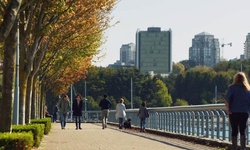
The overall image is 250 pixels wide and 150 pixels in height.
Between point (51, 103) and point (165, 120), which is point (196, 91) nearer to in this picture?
point (51, 103)

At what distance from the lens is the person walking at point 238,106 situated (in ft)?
50.7

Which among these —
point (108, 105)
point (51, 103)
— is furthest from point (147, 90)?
point (108, 105)

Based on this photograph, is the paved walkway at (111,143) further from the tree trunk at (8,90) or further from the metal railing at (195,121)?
the tree trunk at (8,90)

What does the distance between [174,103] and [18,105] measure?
11122 centimetres

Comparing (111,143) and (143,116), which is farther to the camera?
(143,116)

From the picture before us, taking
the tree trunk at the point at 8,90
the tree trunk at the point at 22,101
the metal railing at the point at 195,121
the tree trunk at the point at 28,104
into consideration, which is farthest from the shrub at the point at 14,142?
the tree trunk at the point at 28,104

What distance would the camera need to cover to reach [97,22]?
3008 cm

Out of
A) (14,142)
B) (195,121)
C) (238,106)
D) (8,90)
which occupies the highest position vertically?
(8,90)

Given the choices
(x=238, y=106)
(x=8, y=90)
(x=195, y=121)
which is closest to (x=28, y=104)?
(x=195, y=121)

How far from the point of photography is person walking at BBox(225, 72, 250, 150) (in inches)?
608

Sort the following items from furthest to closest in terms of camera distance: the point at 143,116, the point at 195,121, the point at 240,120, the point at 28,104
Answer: the point at 143,116 → the point at 28,104 → the point at 195,121 → the point at 240,120

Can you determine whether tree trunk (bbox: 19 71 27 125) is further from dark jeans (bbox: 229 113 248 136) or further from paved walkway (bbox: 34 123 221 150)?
dark jeans (bbox: 229 113 248 136)

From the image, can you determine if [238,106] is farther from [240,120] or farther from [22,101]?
[22,101]

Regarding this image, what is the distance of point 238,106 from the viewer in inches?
609
